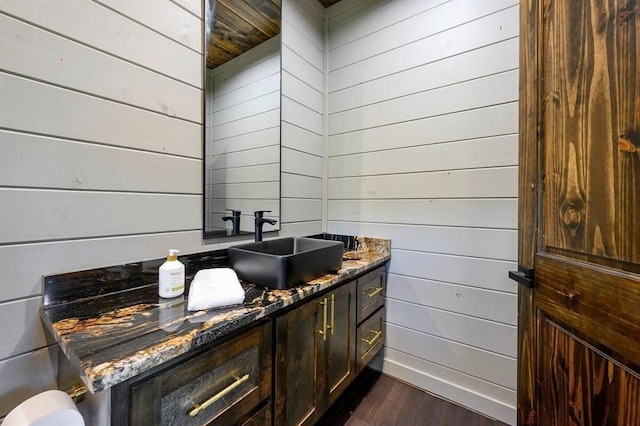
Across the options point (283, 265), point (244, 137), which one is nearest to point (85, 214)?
point (283, 265)

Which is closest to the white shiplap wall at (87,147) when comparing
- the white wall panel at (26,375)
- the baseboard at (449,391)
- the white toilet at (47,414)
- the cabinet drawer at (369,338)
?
the white wall panel at (26,375)

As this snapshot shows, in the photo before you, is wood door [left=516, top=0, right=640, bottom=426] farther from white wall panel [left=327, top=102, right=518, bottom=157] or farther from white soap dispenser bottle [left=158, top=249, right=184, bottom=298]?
white soap dispenser bottle [left=158, top=249, right=184, bottom=298]

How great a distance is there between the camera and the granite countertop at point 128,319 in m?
0.58

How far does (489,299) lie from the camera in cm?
143

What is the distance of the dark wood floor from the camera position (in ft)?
4.62

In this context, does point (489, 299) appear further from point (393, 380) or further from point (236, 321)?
point (236, 321)

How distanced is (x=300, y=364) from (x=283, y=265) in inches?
16.0

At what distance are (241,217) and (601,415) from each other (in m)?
1.45

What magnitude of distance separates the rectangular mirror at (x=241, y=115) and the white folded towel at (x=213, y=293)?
15.1 inches

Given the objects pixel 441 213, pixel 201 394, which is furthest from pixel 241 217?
pixel 441 213

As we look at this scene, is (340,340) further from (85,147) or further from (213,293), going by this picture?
(85,147)

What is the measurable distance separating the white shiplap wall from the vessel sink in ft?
0.82

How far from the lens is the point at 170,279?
3.06ft

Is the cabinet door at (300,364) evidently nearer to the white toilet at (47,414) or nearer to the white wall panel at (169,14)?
the white toilet at (47,414)
